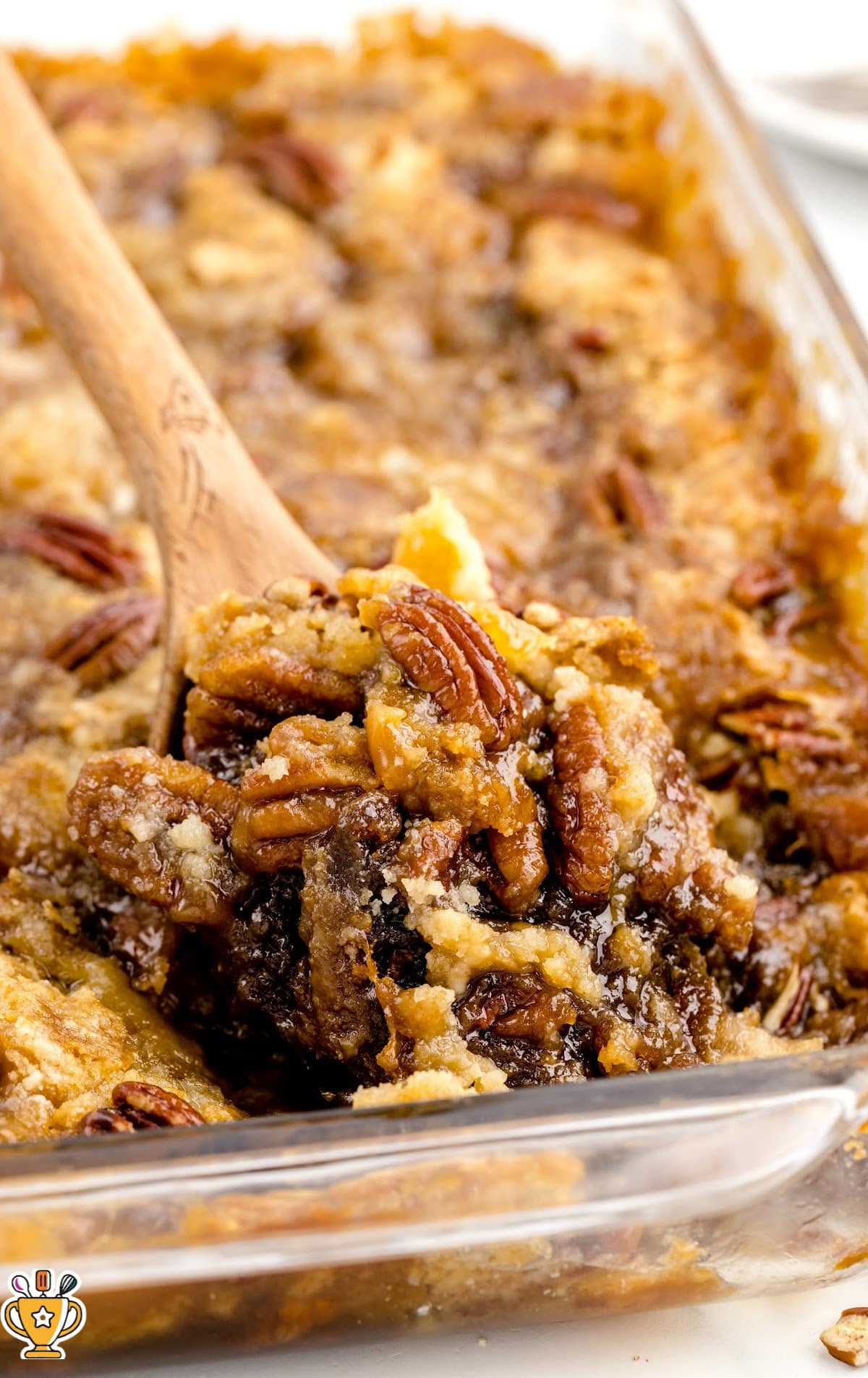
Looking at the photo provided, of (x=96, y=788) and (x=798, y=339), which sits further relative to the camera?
(x=798, y=339)

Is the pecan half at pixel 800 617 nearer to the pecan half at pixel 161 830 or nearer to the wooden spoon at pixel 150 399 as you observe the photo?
the wooden spoon at pixel 150 399

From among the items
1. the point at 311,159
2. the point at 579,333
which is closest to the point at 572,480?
the point at 579,333

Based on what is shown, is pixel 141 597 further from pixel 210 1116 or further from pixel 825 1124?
pixel 825 1124

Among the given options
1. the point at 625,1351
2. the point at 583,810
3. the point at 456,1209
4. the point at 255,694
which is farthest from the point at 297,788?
the point at 625,1351

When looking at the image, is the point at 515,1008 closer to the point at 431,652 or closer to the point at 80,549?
the point at 431,652

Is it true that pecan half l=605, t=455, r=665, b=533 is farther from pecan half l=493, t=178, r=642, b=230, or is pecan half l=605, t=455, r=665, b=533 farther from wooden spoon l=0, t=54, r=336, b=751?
pecan half l=493, t=178, r=642, b=230

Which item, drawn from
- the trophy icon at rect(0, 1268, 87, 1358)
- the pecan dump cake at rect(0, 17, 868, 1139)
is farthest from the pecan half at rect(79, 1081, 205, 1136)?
the trophy icon at rect(0, 1268, 87, 1358)
